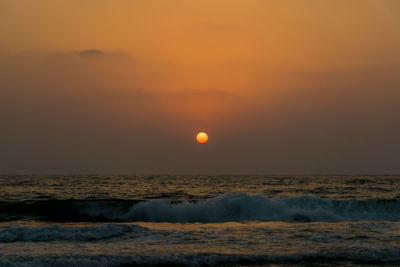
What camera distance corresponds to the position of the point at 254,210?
74.3 ft

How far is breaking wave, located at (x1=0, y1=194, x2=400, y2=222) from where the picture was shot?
22.2 m

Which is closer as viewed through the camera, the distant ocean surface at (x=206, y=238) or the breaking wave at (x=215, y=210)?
the distant ocean surface at (x=206, y=238)

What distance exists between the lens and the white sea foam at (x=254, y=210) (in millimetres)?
22078

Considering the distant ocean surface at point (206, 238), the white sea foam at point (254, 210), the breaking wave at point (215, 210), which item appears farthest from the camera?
the breaking wave at point (215, 210)

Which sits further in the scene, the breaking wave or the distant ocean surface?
the breaking wave

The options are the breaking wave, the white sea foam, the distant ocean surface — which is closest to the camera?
the distant ocean surface

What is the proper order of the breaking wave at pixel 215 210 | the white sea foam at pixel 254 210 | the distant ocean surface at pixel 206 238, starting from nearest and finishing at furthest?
the distant ocean surface at pixel 206 238, the white sea foam at pixel 254 210, the breaking wave at pixel 215 210

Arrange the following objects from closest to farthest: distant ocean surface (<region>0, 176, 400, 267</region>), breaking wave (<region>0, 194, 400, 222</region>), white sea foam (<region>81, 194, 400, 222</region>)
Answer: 1. distant ocean surface (<region>0, 176, 400, 267</region>)
2. white sea foam (<region>81, 194, 400, 222</region>)
3. breaking wave (<region>0, 194, 400, 222</region>)

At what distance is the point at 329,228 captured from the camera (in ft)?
56.6

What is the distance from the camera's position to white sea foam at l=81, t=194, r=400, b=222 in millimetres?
22078

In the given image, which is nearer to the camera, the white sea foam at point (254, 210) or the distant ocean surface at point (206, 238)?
the distant ocean surface at point (206, 238)

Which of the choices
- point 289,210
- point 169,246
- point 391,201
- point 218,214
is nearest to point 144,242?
point 169,246

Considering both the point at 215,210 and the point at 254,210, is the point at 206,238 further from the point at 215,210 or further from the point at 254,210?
the point at 254,210

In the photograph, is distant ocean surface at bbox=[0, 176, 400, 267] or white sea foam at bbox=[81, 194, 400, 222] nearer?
distant ocean surface at bbox=[0, 176, 400, 267]
